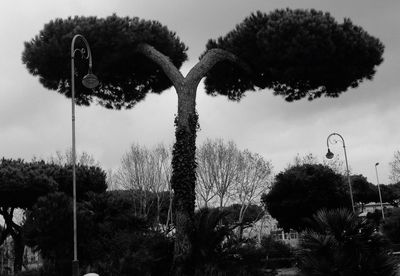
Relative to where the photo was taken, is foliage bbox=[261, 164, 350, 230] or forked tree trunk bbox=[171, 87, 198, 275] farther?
foliage bbox=[261, 164, 350, 230]

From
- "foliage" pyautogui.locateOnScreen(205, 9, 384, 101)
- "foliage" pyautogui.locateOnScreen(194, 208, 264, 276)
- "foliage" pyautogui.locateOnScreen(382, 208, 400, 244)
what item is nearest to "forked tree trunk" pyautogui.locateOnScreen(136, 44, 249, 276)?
"foliage" pyautogui.locateOnScreen(194, 208, 264, 276)

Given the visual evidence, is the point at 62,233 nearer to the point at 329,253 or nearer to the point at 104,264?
the point at 104,264

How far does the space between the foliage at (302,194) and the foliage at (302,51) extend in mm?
12872

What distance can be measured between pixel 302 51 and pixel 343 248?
25.5 feet

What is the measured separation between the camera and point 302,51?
15656 millimetres

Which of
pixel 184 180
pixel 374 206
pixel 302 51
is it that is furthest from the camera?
pixel 374 206

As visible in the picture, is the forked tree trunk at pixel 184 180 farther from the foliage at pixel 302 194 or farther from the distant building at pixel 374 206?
the distant building at pixel 374 206

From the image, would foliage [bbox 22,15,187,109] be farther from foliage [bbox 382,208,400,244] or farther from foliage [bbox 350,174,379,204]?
foliage [bbox 350,174,379,204]

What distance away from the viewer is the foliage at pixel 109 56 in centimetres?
1716

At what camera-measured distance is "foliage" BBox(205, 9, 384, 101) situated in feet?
52.0

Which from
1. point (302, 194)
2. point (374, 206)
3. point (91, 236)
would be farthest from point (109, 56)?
point (374, 206)

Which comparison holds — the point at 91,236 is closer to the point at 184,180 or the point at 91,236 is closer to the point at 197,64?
the point at 184,180

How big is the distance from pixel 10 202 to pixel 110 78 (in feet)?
33.0

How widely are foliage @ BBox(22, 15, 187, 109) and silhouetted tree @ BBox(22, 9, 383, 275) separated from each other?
0.03m
